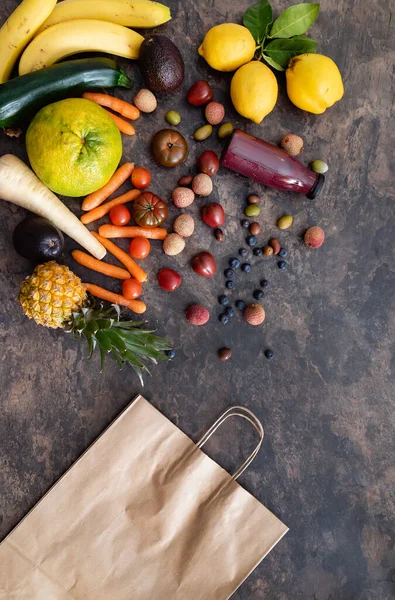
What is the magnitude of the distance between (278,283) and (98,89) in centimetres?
96

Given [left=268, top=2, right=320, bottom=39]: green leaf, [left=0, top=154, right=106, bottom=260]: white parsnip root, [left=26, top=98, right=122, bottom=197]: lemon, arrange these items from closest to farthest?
1. [left=26, top=98, right=122, bottom=197]: lemon
2. [left=0, top=154, right=106, bottom=260]: white parsnip root
3. [left=268, top=2, right=320, bottom=39]: green leaf

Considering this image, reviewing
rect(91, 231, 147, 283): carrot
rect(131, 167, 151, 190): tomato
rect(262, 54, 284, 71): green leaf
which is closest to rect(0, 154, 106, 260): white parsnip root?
A: rect(91, 231, 147, 283): carrot

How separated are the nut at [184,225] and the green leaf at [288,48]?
0.65 meters

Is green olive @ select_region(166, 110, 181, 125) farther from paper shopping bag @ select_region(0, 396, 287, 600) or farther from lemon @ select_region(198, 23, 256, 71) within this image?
paper shopping bag @ select_region(0, 396, 287, 600)

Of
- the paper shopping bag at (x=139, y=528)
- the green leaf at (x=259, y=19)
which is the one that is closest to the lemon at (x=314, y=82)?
the green leaf at (x=259, y=19)

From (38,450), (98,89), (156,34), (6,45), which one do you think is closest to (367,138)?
(156,34)

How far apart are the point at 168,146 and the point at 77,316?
2.19ft

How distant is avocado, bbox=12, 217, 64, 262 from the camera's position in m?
1.53

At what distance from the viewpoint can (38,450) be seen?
5.41 feet

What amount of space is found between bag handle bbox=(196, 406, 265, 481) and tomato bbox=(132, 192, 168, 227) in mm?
726

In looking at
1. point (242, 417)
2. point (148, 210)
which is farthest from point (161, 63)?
point (242, 417)

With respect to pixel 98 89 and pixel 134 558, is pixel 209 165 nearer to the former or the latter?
pixel 98 89

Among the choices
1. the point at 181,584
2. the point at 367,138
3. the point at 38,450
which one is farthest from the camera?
the point at 367,138

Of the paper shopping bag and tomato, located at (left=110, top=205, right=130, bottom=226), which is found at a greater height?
tomato, located at (left=110, top=205, right=130, bottom=226)
